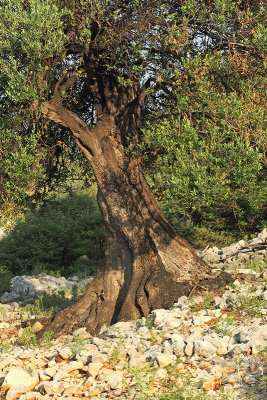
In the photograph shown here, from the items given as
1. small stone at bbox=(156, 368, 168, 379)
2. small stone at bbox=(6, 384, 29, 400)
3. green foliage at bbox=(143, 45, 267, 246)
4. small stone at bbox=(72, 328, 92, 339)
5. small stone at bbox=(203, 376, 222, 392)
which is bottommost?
small stone at bbox=(203, 376, 222, 392)

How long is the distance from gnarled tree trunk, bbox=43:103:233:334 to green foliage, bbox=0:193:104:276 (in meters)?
13.7

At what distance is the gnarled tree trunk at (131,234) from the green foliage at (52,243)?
13.7 meters

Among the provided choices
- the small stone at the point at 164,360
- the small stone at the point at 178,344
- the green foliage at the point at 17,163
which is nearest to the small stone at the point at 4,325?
the green foliage at the point at 17,163

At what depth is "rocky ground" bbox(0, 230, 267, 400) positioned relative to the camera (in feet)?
33.0

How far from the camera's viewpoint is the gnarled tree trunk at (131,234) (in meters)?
15.0

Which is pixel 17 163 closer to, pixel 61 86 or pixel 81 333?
pixel 61 86

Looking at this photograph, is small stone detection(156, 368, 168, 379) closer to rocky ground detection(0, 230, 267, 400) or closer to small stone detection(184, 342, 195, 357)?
rocky ground detection(0, 230, 267, 400)

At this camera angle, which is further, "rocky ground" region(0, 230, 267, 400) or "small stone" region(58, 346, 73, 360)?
"small stone" region(58, 346, 73, 360)

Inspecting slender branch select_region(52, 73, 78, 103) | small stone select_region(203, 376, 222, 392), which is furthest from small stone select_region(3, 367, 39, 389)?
slender branch select_region(52, 73, 78, 103)

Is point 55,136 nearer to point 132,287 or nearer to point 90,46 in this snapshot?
point 90,46

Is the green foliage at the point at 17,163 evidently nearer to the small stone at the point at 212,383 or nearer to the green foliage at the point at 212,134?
the green foliage at the point at 212,134

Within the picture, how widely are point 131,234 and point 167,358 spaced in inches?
190

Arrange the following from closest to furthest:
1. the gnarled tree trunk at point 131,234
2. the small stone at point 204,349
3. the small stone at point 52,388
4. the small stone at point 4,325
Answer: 1. the small stone at point 52,388
2. the small stone at point 204,349
3. the gnarled tree trunk at point 131,234
4. the small stone at point 4,325

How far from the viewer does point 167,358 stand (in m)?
10.9
